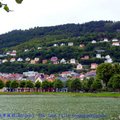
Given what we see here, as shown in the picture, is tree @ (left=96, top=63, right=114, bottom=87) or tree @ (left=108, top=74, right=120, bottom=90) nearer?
tree @ (left=108, top=74, right=120, bottom=90)

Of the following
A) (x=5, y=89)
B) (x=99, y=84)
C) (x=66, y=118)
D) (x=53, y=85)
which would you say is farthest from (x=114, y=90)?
(x=66, y=118)

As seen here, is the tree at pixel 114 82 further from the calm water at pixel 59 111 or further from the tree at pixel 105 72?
the calm water at pixel 59 111

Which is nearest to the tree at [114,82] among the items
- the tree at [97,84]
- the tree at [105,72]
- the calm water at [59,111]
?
the tree at [97,84]

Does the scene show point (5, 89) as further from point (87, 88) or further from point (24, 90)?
point (87, 88)

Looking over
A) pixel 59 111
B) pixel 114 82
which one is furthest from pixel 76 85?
pixel 59 111

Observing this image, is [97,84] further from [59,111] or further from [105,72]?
[59,111]

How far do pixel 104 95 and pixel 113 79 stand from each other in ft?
Result: 25.5

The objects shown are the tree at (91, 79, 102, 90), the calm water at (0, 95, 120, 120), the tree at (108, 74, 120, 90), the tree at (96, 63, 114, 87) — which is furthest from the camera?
the tree at (96, 63, 114, 87)

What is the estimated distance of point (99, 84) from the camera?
106 meters

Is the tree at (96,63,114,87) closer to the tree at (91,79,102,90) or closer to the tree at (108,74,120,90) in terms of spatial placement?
the tree at (91,79,102,90)

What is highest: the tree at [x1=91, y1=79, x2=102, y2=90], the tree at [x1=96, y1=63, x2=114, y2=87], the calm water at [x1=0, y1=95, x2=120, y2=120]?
the tree at [x1=96, y1=63, x2=114, y2=87]

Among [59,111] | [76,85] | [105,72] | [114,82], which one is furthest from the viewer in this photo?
[76,85]

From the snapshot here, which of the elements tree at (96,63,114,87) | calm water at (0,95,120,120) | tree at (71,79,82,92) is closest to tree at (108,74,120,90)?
tree at (96,63,114,87)

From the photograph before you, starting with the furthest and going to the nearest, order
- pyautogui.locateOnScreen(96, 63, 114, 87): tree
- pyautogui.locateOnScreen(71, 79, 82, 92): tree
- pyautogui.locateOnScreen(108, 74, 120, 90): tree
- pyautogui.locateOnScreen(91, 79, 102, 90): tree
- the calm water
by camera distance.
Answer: pyautogui.locateOnScreen(71, 79, 82, 92): tree, pyautogui.locateOnScreen(96, 63, 114, 87): tree, pyautogui.locateOnScreen(91, 79, 102, 90): tree, pyautogui.locateOnScreen(108, 74, 120, 90): tree, the calm water
